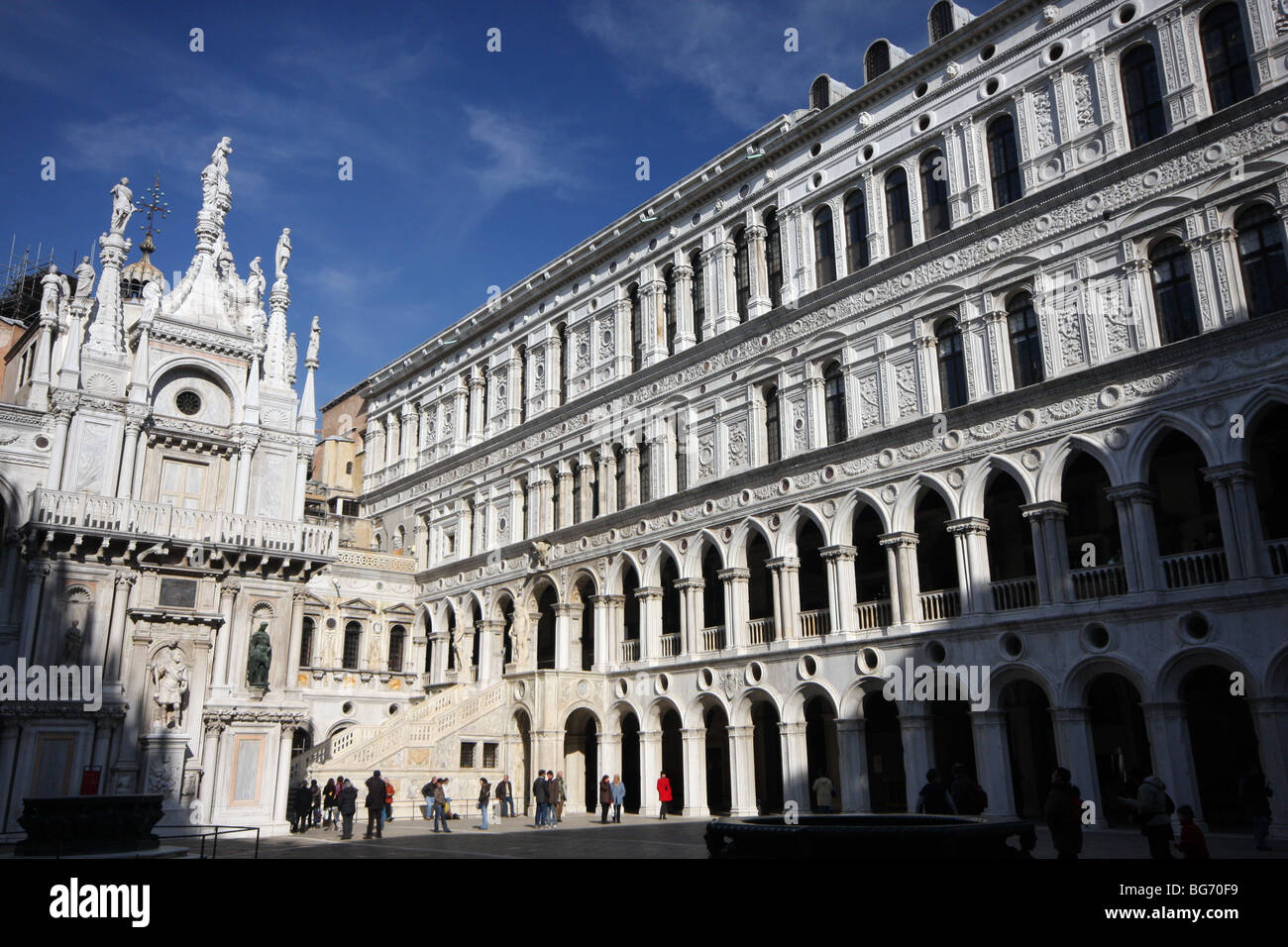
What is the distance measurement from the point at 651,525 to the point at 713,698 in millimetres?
5807

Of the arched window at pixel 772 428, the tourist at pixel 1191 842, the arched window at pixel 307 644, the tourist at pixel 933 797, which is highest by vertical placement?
the arched window at pixel 772 428

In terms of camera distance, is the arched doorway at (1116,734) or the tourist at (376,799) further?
the arched doorway at (1116,734)

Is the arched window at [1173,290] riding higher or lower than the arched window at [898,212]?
lower

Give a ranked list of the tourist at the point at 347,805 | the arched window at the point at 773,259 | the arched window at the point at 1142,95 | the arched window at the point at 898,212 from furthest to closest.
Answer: the arched window at the point at 773,259
the arched window at the point at 898,212
the tourist at the point at 347,805
the arched window at the point at 1142,95

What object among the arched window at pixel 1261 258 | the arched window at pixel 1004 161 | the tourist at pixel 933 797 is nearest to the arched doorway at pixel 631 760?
the tourist at pixel 933 797

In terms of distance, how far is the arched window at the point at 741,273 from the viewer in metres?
31.0

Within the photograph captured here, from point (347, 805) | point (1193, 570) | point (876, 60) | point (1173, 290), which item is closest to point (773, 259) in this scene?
point (876, 60)

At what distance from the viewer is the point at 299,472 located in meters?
28.4

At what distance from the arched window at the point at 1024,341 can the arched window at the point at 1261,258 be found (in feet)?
13.6

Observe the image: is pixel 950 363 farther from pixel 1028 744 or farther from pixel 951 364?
pixel 1028 744

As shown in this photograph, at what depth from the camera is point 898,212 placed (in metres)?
27.2

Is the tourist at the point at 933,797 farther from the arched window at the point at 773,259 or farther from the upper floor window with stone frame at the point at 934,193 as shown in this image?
the arched window at the point at 773,259

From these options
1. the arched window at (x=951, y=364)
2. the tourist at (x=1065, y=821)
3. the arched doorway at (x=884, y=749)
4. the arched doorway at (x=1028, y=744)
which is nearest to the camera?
the tourist at (x=1065, y=821)
